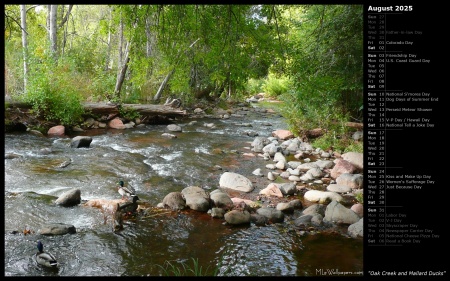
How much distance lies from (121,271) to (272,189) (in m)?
3.83

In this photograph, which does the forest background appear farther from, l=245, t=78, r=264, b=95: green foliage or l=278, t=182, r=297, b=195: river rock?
l=245, t=78, r=264, b=95: green foliage

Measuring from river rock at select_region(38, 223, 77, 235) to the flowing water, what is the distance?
8 centimetres

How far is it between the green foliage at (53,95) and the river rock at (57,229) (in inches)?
305

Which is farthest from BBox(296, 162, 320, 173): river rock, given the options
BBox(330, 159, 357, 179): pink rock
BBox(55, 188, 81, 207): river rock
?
BBox(55, 188, 81, 207): river rock

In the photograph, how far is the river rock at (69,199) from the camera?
612 cm

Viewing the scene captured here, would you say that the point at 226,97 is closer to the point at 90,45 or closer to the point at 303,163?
the point at 90,45

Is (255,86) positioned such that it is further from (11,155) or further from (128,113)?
(11,155)

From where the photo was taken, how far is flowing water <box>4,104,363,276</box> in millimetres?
4438

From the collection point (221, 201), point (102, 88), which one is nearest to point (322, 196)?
point (221, 201)

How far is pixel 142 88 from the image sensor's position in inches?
712

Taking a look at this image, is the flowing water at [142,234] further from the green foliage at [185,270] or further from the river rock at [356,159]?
the river rock at [356,159]

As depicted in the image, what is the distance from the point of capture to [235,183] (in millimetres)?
7668

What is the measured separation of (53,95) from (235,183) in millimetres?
7733
